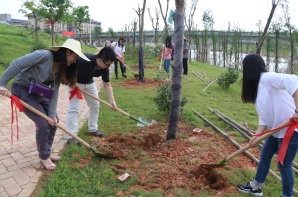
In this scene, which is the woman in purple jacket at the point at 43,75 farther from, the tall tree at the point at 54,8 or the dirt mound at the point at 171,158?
the tall tree at the point at 54,8

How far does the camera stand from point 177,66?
3.97m

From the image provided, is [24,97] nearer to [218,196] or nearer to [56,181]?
[56,181]

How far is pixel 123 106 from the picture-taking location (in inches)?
254

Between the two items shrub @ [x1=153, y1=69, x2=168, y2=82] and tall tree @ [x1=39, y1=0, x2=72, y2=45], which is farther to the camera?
tall tree @ [x1=39, y1=0, x2=72, y2=45]

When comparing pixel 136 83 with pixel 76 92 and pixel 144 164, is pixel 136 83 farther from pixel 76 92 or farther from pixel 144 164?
pixel 144 164

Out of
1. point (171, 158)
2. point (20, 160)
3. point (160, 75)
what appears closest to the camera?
point (20, 160)

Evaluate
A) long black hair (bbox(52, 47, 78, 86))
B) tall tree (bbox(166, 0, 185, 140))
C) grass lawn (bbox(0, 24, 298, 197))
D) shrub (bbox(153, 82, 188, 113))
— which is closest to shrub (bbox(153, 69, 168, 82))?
grass lawn (bbox(0, 24, 298, 197))

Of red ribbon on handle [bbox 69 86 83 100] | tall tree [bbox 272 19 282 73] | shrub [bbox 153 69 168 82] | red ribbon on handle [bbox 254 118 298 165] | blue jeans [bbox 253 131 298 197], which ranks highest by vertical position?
tall tree [bbox 272 19 282 73]

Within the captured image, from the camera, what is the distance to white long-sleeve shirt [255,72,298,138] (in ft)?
7.63

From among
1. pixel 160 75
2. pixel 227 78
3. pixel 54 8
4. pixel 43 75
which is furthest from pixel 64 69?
pixel 54 8

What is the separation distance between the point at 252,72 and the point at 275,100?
329mm

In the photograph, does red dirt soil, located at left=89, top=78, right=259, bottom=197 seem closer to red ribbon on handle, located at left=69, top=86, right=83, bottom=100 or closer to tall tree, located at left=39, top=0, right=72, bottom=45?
red ribbon on handle, located at left=69, top=86, right=83, bottom=100

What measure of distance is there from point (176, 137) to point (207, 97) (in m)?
4.03

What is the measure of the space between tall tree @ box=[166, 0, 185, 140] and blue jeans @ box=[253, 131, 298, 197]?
1578 mm
